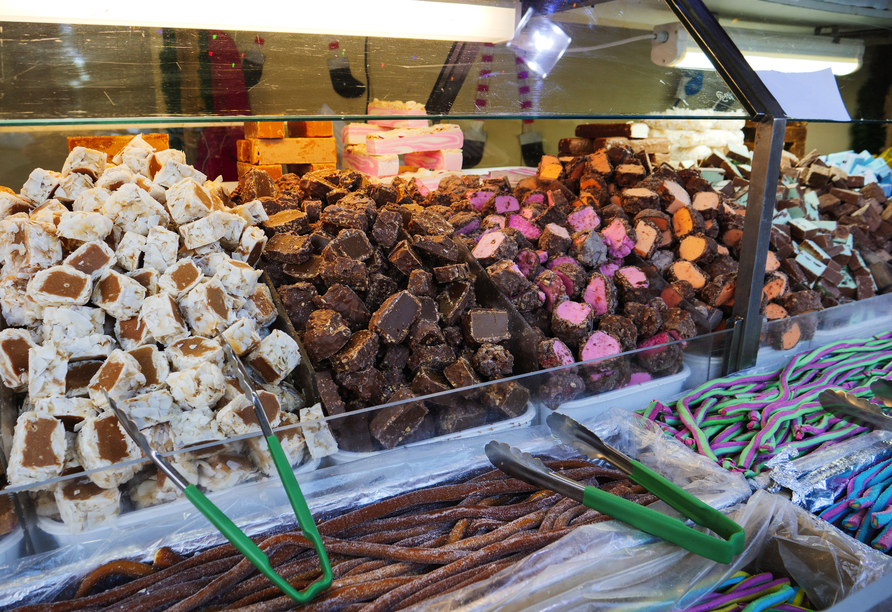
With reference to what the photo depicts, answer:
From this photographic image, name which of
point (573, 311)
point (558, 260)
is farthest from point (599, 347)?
point (558, 260)

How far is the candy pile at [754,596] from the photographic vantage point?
0.78 m

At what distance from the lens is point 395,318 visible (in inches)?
47.0

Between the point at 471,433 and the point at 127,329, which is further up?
the point at 127,329

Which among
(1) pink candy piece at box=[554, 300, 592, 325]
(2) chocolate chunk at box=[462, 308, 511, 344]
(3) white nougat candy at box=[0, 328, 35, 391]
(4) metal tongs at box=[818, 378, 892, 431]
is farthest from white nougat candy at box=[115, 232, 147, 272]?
(4) metal tongs at box=[818, 378, 892, 431]

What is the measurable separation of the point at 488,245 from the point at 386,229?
29 centimetres

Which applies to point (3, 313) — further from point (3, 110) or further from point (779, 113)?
point (779, 113)

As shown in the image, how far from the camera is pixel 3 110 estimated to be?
0.90 meters

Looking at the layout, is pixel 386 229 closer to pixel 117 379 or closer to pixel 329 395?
pixel 329 395

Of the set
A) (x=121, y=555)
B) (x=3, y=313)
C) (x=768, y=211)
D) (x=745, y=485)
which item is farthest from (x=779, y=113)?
(x=3, y=313)

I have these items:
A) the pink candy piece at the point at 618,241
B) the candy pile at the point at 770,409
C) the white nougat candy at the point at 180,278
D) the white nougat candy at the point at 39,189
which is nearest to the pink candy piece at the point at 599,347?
the candy pile at the point at 770,409

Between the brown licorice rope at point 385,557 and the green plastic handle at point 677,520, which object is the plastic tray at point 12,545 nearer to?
the brown licorice rope at point 385,557

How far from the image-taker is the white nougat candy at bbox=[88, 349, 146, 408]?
96 centimetres

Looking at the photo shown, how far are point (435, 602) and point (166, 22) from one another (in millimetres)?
1151

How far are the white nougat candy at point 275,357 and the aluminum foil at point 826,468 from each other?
3.08 feet
